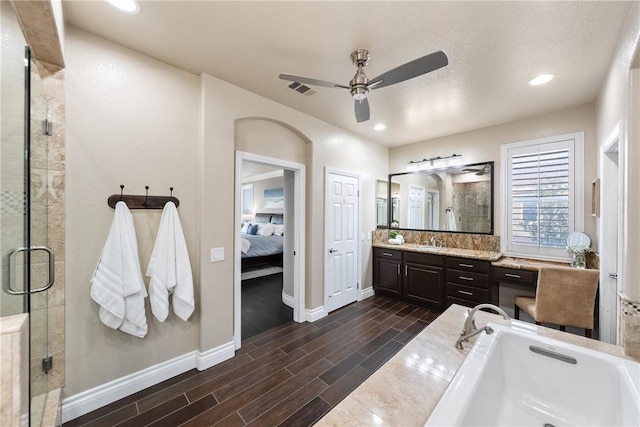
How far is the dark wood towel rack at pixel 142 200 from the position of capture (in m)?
1.93

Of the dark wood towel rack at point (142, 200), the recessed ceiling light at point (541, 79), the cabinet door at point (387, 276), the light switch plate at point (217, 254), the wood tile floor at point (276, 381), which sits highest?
the recessed ceiling light at point (541, 79)

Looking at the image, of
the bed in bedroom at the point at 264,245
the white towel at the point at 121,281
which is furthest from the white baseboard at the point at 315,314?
the white towel at the point at 121,281

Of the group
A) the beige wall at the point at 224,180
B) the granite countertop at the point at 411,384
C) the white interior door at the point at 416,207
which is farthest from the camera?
the white interior door at the point at 416,207

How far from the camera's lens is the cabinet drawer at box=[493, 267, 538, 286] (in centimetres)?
285

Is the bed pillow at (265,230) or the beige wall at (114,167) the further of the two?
the bed pillow at (265,230)

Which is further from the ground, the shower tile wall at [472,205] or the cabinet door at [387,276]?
the shower tile wall at [472,205]

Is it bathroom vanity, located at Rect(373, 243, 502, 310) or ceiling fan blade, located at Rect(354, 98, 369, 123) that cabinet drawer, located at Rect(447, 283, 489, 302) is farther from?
ceiling fan blade, located at Rect(354, 98, 369, 123)

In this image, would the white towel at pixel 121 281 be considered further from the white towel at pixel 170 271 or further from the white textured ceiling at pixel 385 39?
the white textured ceiling at pixel 385 39

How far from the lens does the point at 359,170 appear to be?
416 centimetres

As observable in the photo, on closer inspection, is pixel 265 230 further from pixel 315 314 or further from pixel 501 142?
pixel 501 142

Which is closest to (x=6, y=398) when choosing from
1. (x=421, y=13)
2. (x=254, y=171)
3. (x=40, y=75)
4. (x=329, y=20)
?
(x=40, y=75)

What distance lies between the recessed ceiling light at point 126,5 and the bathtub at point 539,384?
2.78 meters

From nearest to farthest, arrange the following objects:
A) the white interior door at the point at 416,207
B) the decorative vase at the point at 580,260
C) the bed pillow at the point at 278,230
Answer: the decorative vase at the point at 580,260, the white interior door at the point at 416,207, the bed pillow at the point at 278,230

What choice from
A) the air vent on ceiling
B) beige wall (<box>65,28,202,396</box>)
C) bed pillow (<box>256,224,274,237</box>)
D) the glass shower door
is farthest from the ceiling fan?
bed pillow (<box>256,224,274,237</box>)
